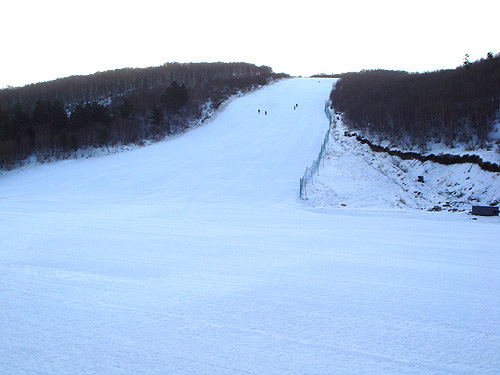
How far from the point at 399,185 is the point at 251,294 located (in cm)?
1698

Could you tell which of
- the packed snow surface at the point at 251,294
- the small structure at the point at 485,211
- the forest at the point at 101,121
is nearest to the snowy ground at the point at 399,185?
the small structure at the point at 485,211

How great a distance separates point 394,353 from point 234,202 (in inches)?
520

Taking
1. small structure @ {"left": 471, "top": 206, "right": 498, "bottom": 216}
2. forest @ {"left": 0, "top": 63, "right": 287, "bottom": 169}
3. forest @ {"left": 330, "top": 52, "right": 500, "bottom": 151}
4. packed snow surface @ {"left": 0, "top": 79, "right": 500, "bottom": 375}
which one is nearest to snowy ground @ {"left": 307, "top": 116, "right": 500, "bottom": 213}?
forest @ {"left": 330, "top": 52, "right": 500, "bottom": 151}

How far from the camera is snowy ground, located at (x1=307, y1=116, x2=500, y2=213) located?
15281mm

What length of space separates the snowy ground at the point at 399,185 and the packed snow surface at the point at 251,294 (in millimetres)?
4597

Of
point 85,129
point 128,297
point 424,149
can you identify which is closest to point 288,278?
point 128,297

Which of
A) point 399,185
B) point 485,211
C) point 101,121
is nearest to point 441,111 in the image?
point 399,185

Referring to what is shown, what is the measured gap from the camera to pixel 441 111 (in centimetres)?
2283

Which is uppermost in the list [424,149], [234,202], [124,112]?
[124,112]

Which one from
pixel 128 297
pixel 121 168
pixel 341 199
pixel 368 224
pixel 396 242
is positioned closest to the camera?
pixel 128 297

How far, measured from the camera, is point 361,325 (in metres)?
3.47

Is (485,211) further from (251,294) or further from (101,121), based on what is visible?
(101,121)

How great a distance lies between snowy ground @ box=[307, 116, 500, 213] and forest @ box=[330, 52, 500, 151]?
2.33 meters

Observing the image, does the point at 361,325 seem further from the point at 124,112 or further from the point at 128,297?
the point at 124,112
